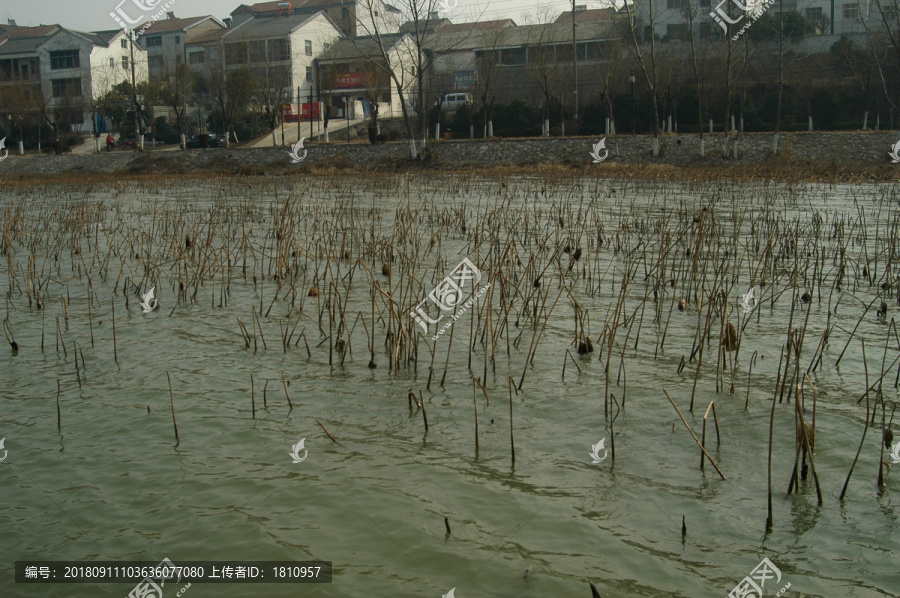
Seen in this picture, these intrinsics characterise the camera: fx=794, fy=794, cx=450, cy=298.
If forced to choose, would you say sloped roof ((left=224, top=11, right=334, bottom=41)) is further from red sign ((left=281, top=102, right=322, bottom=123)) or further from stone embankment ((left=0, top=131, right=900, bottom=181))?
stone embankment ((left=0, top=131, right=900, bottom=181))

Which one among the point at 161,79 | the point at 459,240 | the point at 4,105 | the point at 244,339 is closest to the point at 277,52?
the point at 161,79

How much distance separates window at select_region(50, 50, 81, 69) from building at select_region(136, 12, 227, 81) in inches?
247

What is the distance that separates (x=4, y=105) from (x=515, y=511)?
5785cm

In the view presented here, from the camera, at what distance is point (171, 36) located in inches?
2744

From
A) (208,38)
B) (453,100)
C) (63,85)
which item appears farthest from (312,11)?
(453,100)

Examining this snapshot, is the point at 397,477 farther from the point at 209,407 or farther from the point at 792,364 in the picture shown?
the point at 792,364

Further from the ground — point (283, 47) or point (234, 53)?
point (283, 47)

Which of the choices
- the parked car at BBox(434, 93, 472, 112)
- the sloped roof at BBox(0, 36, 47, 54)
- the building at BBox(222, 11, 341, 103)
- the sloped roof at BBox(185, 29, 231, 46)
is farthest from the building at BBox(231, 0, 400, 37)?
the sloped roof at BBox(0, 36, 47, 54)

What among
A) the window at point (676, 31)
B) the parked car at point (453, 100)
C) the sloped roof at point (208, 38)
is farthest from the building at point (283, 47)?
the window at point (676, 31)

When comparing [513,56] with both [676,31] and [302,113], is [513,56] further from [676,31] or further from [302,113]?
[302,113]

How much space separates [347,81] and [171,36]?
2111cm

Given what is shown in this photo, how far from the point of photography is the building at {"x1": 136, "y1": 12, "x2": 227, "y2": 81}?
68.9 meters

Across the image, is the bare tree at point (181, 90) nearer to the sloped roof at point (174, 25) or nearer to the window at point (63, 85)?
the window at point (63, 85)

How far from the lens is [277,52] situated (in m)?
59.8
